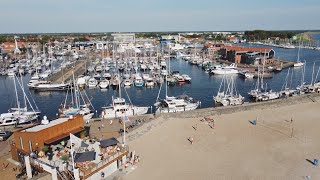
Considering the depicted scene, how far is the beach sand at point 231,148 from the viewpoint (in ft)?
73.4

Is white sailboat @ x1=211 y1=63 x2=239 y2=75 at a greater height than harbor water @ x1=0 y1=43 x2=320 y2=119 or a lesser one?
greater

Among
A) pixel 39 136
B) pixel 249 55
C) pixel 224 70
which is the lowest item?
pixel 224 70

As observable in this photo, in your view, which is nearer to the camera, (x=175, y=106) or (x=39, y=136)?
(x=39, y=136)

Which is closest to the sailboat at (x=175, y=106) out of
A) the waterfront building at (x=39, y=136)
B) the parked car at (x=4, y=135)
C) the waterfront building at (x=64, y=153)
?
the waterfront building at (x=39, y=136)

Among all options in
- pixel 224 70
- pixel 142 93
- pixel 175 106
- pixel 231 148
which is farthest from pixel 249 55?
pixel 231 148

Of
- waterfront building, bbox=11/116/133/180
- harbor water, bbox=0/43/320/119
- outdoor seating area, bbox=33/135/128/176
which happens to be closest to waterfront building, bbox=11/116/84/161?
waterfront building, bbox=11/116/133/180

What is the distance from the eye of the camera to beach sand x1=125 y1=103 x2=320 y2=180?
22.4 metres

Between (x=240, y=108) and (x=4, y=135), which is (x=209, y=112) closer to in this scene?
(x=240, y=108)

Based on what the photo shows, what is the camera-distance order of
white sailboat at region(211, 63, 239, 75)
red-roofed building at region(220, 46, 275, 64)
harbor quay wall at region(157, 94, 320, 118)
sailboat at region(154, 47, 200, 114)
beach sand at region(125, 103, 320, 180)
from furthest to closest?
1. red-roofed building at region(220, 46, 275, 64)
2. white sailboat at region(211, 63, 239, 75)
3. sailboat at region(154, 47, 200, 114)
4. harbor quay wall at region(157, 94, 320, 118)
5. beach sand at region(125, 103, 320, 180)

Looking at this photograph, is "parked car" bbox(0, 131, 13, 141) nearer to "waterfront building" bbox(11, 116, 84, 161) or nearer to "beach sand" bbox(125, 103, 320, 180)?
"waterfront building" bbox(11, 116, 84, 161)

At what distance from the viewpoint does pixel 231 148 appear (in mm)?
26438

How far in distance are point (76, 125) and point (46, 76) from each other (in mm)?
48942

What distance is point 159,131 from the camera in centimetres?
3045

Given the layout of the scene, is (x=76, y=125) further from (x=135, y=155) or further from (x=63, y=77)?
(x=63, y=77)
